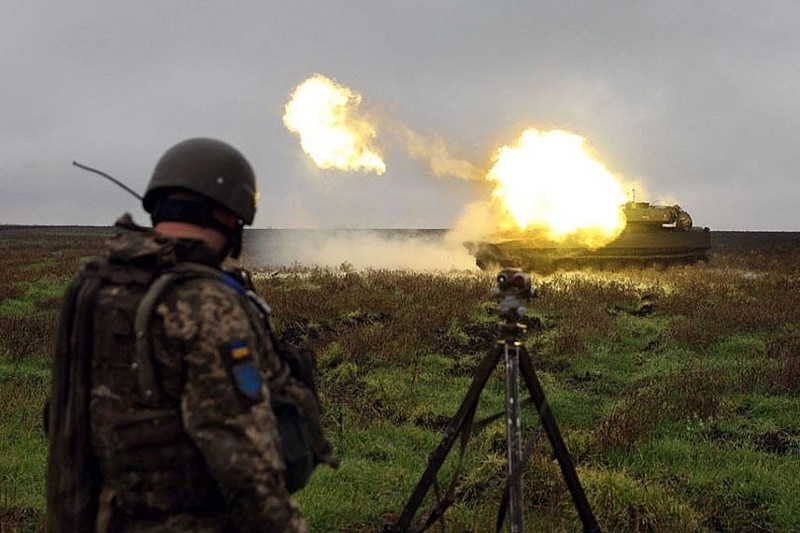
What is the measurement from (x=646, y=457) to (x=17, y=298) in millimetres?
17858

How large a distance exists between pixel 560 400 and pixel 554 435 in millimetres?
5300

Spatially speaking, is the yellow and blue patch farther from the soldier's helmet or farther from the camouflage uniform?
the soldier's helmet

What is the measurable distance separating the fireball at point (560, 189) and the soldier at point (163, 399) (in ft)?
82.5

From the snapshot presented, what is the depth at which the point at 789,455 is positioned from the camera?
7.36 m

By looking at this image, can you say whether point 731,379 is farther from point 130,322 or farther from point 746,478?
point 130,322

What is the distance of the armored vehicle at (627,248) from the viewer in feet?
86.0

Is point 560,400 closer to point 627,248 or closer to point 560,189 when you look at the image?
point 560,189

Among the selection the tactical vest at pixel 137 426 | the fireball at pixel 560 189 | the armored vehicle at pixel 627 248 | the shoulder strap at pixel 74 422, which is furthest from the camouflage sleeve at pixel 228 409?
the fireball at pixel 560 189

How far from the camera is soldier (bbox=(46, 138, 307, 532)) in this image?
2.30 meters

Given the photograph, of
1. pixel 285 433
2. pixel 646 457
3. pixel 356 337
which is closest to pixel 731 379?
pixel 646 457

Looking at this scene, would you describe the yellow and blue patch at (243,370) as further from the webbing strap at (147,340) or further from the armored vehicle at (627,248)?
the armored vehicle at (627,248)

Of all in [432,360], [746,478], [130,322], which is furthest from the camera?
[432,360]

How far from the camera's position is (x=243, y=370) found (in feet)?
7.70

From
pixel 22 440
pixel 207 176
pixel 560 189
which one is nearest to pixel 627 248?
pixel 560 189
